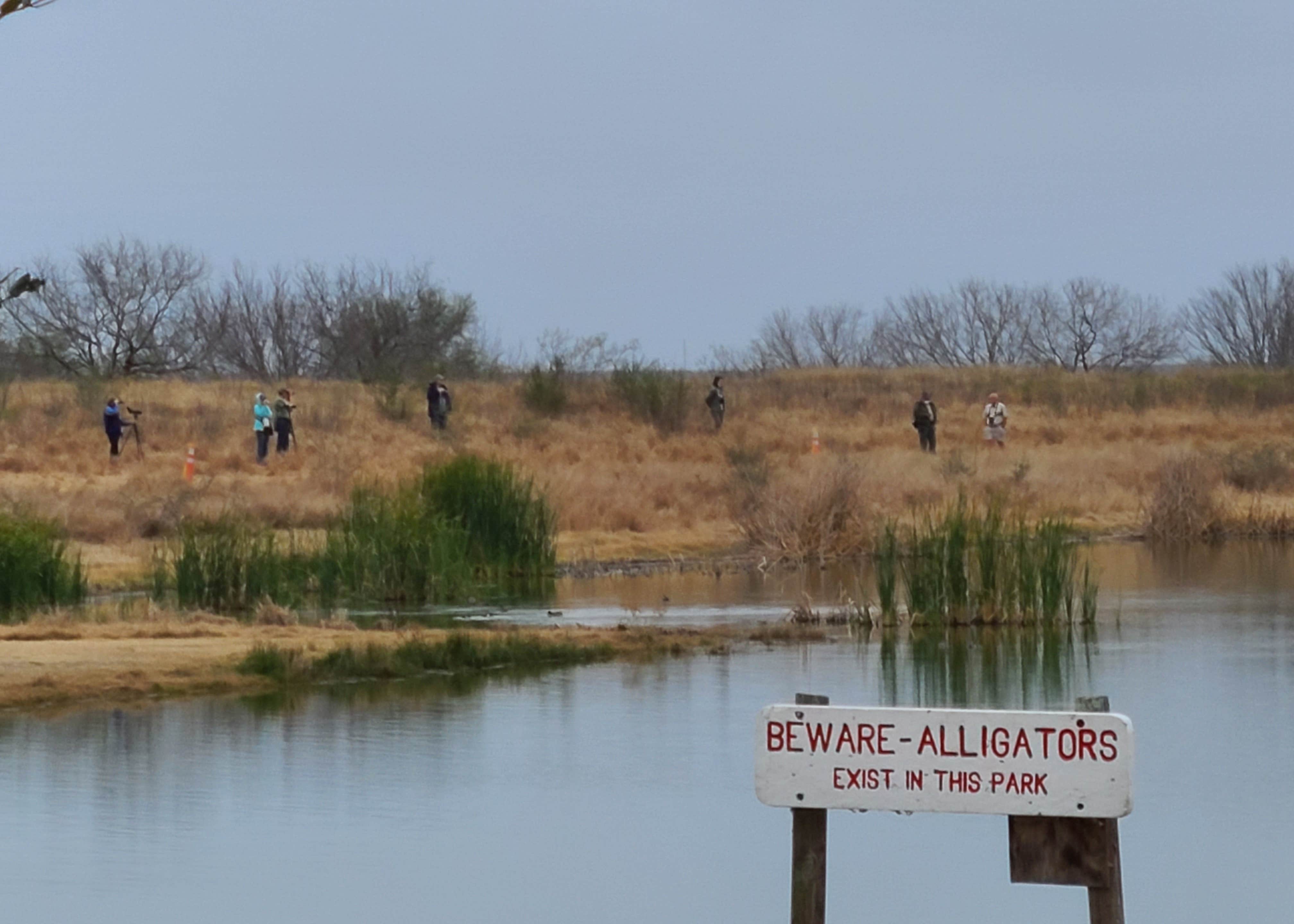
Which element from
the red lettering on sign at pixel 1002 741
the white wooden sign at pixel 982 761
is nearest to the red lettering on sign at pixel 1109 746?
the white wooden sign at pixel 982 761

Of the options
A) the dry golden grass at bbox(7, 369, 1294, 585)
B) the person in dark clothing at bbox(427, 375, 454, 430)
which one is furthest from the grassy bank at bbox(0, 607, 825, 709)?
the person in dark clothing at bbox(427, 375, 454, 430)

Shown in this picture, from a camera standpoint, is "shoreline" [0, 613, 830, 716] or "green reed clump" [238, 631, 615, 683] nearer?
"shoreline" [0, 613, 830, 716]

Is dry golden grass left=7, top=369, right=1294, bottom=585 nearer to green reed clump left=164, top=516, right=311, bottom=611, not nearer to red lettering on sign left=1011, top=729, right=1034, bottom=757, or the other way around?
green reed clump left=164, top=516, right=311, bottom=611

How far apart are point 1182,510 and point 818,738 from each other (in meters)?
30.8

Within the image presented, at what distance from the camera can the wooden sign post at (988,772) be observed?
23.9ft

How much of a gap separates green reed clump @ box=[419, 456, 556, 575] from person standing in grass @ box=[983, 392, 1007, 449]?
19.3m

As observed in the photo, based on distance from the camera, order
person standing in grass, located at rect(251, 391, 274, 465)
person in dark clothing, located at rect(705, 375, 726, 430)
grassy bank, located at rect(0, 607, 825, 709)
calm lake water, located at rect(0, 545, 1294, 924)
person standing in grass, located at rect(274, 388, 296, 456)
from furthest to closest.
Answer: person in dark clothing, located at rect(705, 375, 726, 430)
person standing in grass, located at rect(274, 388, 296, 456)
person standing in grass, located at rect(251, 391, 274, 465)
grassy bank, located at rect(0, 607, 825, 709)
calm lake water, located at rect(0, 545, 1294, 924)

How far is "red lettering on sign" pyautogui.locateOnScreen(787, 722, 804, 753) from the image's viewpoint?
7.61 meters

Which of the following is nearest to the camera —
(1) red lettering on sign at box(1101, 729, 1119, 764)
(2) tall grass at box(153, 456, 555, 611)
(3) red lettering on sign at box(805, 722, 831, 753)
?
(1) red lettering on sign at box(1101, 729, 1119, 764)

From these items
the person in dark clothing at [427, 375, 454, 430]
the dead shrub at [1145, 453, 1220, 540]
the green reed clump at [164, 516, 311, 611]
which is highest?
the person in dark clothing at [427, 375, 454, 430]

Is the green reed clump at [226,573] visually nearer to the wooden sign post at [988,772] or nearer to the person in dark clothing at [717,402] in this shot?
the wooden sign post at [988,772]

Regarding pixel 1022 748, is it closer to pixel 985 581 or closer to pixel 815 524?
pixel 985 581

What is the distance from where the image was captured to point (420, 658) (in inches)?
793

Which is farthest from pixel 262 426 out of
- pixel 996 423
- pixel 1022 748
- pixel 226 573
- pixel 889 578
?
pixel 1022 748
